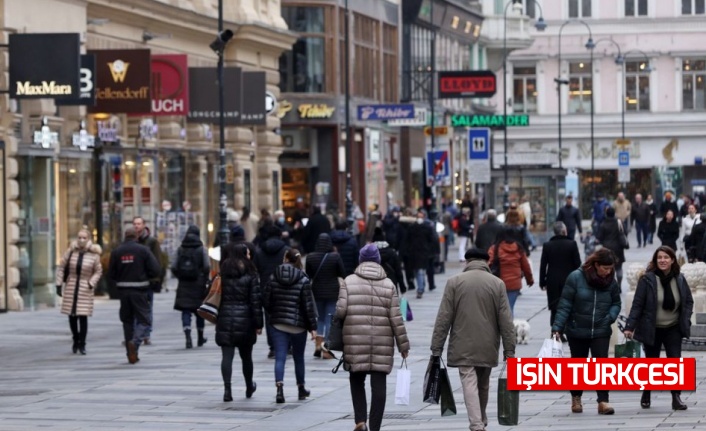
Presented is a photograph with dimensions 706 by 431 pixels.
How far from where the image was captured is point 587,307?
1667cm

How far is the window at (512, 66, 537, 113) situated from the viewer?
106 meters

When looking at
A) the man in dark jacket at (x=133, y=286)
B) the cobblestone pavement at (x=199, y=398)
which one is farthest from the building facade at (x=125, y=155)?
the man in dark jacket at (x=133, y=286)

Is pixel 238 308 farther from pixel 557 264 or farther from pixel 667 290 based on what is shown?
pixel 557 264

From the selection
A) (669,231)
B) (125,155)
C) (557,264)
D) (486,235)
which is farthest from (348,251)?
(669,231)

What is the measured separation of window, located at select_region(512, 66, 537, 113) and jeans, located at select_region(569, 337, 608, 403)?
8938 cm

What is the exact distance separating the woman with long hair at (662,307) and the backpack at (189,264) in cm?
906

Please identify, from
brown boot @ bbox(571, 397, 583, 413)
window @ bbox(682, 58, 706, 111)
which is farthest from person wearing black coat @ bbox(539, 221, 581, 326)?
window @ bbox(682, 58, 706, 111)

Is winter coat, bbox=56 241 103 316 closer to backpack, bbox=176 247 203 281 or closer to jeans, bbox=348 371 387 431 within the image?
backpack, bbox=176 247 203 281

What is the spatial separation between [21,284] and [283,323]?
550 inches

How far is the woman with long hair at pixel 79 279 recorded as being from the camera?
24.2m

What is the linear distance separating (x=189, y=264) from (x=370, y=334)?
30.5 feet

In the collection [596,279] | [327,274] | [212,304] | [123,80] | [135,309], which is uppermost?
[123,80]

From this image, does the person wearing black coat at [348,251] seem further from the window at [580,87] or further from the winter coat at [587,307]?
the window at [580,87]

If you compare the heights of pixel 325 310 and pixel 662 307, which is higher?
pixel 662 307
